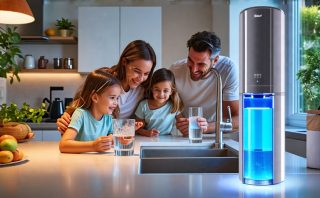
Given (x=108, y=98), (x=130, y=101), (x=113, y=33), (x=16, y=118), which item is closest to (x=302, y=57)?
(x=113, y=33)

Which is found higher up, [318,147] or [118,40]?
[118,40]

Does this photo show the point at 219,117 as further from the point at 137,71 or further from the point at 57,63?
the point at 57,63

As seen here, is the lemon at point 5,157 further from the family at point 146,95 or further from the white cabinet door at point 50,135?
the white cabinet door at point 50,135

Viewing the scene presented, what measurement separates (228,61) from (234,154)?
3.20 feet

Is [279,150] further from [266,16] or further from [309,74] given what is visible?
[309,74]

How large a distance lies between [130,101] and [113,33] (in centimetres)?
174

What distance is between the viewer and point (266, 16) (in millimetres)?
865

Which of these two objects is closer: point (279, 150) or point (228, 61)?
point (279, 150)

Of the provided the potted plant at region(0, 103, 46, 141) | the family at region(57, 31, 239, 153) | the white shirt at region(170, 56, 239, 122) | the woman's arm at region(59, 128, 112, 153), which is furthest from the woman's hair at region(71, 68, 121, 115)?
the white shirt at region(170, 56, 239, 122)

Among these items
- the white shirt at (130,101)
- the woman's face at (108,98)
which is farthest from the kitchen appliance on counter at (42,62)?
the woman's face at (108,98)

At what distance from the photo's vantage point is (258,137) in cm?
88

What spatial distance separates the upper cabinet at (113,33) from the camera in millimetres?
3654

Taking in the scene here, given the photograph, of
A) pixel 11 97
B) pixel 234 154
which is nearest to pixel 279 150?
pixel 234 154

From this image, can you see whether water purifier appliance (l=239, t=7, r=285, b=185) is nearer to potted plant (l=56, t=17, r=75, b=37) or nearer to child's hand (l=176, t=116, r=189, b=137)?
child's hand (l=176, t=116, r=189, b=137)
